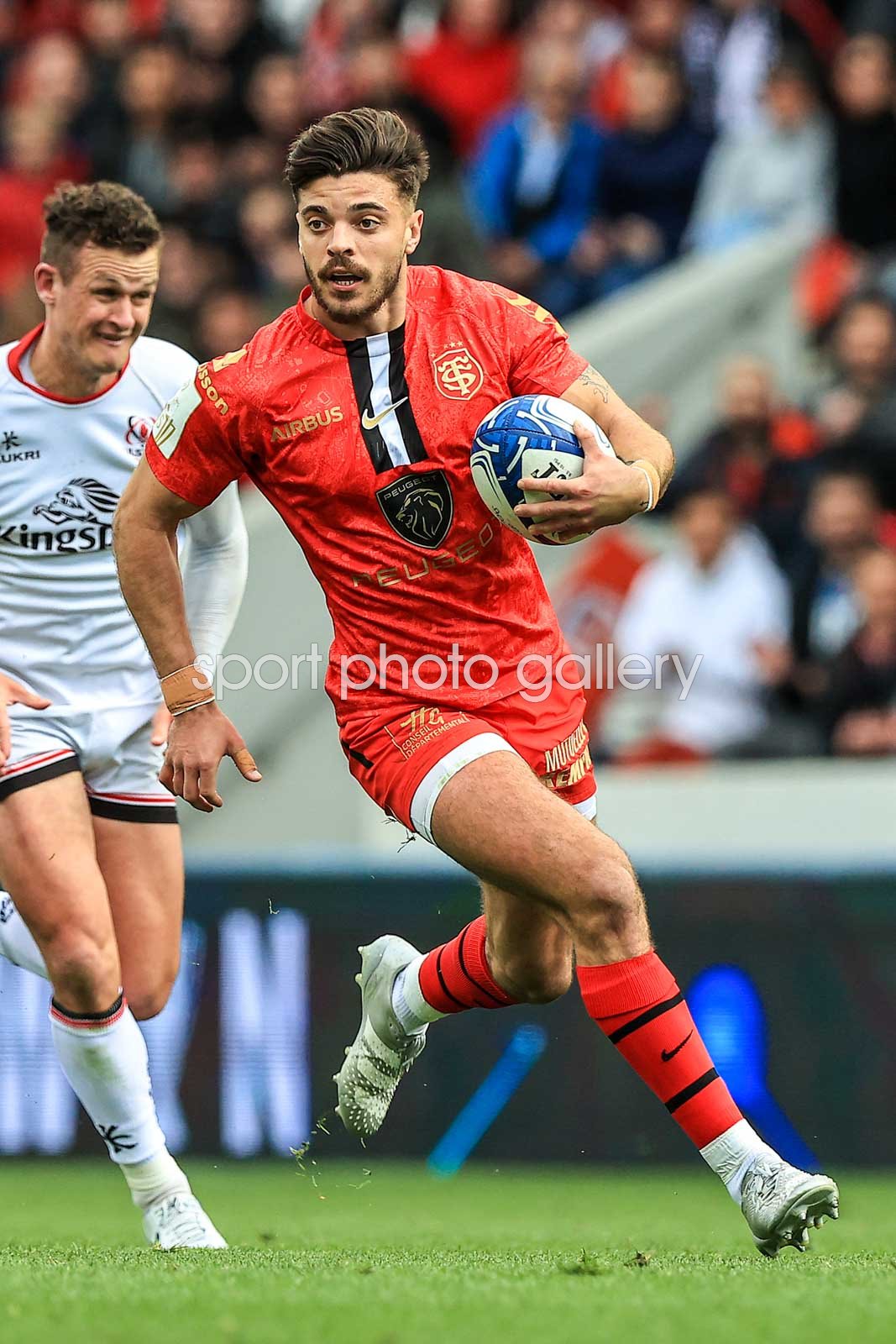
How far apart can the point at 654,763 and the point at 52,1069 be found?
134 inches

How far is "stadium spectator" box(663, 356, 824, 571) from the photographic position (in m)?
11.1

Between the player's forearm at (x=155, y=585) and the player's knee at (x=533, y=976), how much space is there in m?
1.38

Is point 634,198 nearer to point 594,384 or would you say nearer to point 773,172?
point 773,172

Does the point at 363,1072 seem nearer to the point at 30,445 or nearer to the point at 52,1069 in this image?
the point at 30,445

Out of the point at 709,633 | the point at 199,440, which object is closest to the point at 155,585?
the point at 199,440

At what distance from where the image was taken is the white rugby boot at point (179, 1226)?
6.16 meters

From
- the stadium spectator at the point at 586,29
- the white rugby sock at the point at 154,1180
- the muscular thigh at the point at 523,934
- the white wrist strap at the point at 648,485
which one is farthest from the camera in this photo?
the stadium spectator at the point at 586,29

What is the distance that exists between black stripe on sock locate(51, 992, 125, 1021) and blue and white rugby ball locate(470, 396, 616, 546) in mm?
2044

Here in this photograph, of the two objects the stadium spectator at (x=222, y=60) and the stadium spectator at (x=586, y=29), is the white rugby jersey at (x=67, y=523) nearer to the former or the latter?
the stadium spectator at (x=586, y=29)

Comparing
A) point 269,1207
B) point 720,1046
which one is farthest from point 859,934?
point 269,1207

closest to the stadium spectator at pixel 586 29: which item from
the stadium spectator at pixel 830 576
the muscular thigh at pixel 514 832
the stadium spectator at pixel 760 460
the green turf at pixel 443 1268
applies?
A: the stadium spectator at pixel 760 460

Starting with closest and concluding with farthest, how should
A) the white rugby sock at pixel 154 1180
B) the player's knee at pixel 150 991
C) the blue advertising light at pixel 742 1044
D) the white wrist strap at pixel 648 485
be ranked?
1. the white wrist strap at pixel 648 485
2. the white rugby sock at pixel 154 1180
3. the player's knee at pixel 150 991
4. the blue advertising light at pixel 742 1044

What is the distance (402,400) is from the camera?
5.60 metres

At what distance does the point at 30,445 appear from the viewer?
6348 millimetres
